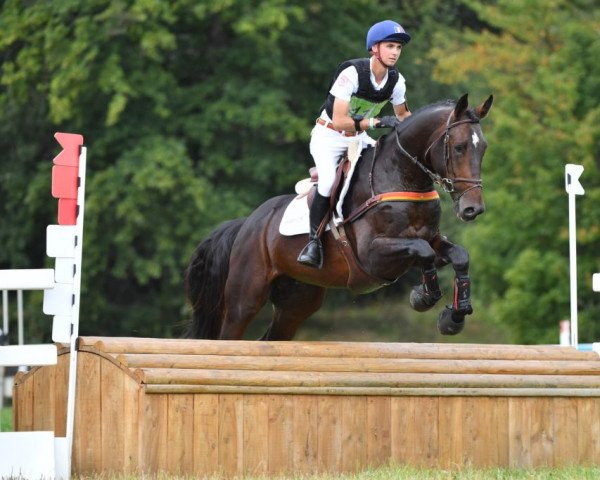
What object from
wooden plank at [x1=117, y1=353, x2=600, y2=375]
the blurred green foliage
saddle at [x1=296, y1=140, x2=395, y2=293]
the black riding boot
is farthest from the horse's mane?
the blurred green foliage

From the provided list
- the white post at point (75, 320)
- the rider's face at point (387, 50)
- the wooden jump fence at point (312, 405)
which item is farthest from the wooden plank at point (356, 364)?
the rider's face at point (387, 50)

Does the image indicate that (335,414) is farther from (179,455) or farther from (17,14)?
(17,14)

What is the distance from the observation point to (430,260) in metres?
7.09

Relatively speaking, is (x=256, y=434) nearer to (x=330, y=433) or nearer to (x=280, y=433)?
(x=280, y=433)

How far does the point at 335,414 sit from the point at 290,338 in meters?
2.07

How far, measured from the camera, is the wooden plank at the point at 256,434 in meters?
6.21

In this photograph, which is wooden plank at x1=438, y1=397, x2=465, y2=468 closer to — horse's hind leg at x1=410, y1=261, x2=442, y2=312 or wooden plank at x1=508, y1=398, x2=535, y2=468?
wooden plank at x1=508, y1=398, x2=535, y2=468

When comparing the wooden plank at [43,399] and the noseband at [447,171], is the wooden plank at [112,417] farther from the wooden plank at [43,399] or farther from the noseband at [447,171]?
the noseband at [447,171]

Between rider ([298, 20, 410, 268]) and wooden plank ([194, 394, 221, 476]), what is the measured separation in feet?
5.57

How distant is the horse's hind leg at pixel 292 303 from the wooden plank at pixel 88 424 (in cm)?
244

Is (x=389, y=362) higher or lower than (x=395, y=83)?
lower

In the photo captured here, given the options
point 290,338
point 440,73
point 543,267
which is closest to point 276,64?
point 440,73

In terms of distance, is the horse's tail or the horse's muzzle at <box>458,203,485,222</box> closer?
the horse's muzzle at <box>458,203,485,222</box>

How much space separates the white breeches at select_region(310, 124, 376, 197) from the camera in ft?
25.0
